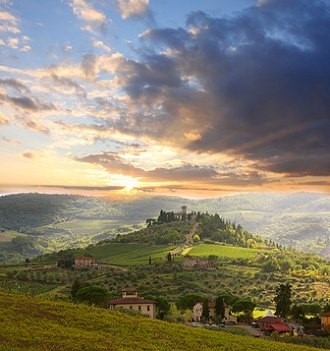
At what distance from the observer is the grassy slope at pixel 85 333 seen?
3216cm

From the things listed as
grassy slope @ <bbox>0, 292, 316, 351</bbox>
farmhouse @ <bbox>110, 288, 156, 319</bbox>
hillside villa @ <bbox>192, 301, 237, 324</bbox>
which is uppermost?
grassy slope @ <bbox>0, 292, 316, 351</bbox>

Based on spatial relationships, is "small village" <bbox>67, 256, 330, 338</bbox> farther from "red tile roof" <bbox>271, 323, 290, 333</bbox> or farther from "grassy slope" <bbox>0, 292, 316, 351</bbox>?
"grassy slope" <bbox>0, 292, 316, 351</bbox>

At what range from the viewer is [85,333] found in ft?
122

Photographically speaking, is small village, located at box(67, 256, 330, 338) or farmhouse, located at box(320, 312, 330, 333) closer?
small village, located at box(67, 256, 330, 338)

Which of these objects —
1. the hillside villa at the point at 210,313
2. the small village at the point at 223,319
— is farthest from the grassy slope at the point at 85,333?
the hillside villa at the point at 210,313

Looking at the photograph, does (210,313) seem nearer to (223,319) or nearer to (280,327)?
(223,319)

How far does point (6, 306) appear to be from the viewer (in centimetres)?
4159

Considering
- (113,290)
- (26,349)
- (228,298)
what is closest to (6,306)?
(26,349)

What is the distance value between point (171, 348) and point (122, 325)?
822 cm

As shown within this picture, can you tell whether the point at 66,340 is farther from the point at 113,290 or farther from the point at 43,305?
the point at 113,290

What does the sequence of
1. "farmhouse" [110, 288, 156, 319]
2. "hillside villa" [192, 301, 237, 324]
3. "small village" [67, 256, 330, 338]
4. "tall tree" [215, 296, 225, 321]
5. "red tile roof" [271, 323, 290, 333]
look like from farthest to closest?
"hillside villa" [192, 301, 237, 324], "tall tree" [215, 296, 225, 321], "farmhouse" [110, 288, 156, 319], "red tile roof" [271, 323, 290, 333], "small village" [67, 256, 330, 338]

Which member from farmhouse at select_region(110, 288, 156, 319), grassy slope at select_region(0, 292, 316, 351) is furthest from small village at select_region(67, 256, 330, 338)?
grassy slope at select_region(0, 292, 316, 351)

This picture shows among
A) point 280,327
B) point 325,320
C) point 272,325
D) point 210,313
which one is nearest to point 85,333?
point 272,325

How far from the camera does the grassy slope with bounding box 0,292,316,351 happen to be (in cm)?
3216
